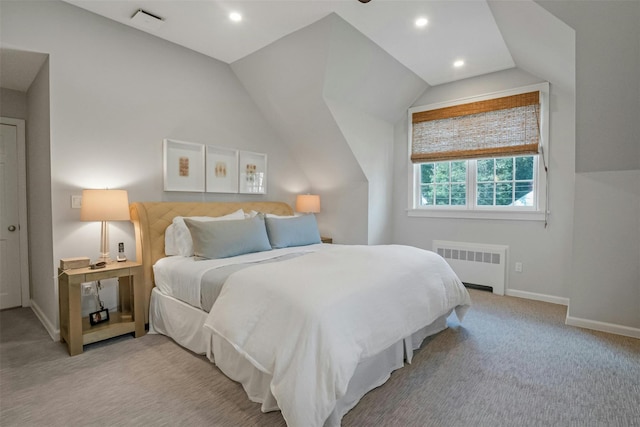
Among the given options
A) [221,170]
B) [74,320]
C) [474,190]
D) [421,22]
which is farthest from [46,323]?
[474,190]

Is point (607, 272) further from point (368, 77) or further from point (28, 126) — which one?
point (28, 126)

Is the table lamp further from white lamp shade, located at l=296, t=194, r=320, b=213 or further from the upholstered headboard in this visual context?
white lamp shade, located at l=296, t=194, r=320, b=213

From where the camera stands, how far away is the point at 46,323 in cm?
294

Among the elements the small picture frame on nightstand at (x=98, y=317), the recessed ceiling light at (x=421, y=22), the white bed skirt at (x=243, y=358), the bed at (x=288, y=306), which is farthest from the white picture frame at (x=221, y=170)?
the recessed ceiling light at (x=421, y=22)

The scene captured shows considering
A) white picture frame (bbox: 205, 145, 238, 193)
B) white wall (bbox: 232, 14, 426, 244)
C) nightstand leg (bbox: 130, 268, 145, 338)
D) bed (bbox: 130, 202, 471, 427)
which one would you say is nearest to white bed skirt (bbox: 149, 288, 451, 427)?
bed (bbox: 130, 202, 471, 427)

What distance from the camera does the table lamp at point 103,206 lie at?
2562 millimetres

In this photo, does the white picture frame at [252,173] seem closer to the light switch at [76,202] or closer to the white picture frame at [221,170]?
the white picture frame at [221,170]

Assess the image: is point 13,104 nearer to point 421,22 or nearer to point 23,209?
point 23,209

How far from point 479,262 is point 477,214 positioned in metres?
0.62

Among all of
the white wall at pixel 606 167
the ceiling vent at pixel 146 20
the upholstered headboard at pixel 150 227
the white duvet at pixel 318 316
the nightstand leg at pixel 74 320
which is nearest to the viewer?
the white duvet at pixel 318 316

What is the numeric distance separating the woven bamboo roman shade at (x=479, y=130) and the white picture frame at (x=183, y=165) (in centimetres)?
293

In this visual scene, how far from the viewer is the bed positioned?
155 centimetres

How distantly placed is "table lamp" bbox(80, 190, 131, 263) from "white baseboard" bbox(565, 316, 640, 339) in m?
4.11

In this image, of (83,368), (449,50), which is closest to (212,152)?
(83,368)
